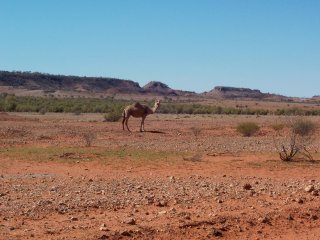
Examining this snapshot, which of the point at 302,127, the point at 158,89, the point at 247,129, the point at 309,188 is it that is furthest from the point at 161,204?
the point at 158,89

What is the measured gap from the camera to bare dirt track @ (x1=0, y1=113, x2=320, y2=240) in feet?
34.3

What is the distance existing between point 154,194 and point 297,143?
10.9 metres

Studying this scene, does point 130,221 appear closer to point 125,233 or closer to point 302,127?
point 125,233

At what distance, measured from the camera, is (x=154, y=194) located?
13.2m

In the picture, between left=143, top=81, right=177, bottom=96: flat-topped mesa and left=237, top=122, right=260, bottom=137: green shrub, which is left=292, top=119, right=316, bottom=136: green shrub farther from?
left=143, top=81, right=177, bottom=96: flat-topped mesa

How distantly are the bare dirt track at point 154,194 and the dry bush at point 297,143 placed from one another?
1.95 feet

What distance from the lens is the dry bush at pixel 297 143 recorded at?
21.5 m

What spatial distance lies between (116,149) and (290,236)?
14.2m

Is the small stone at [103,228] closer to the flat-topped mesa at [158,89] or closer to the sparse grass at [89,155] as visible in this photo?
the sparse grass at [89,155]

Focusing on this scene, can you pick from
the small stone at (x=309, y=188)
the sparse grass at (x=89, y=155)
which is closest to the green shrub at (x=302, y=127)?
the sparse grass at (x=89, y=155)

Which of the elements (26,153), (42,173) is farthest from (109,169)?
(26,153)

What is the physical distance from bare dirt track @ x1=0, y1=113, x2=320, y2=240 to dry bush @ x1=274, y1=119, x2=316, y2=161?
1.95 ft

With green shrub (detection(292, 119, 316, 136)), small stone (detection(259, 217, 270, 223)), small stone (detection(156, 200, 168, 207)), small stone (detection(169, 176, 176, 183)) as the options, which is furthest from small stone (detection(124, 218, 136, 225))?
green shrub (detection(292, 119, 316, 136))

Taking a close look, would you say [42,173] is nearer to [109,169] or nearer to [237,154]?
[109,169]
